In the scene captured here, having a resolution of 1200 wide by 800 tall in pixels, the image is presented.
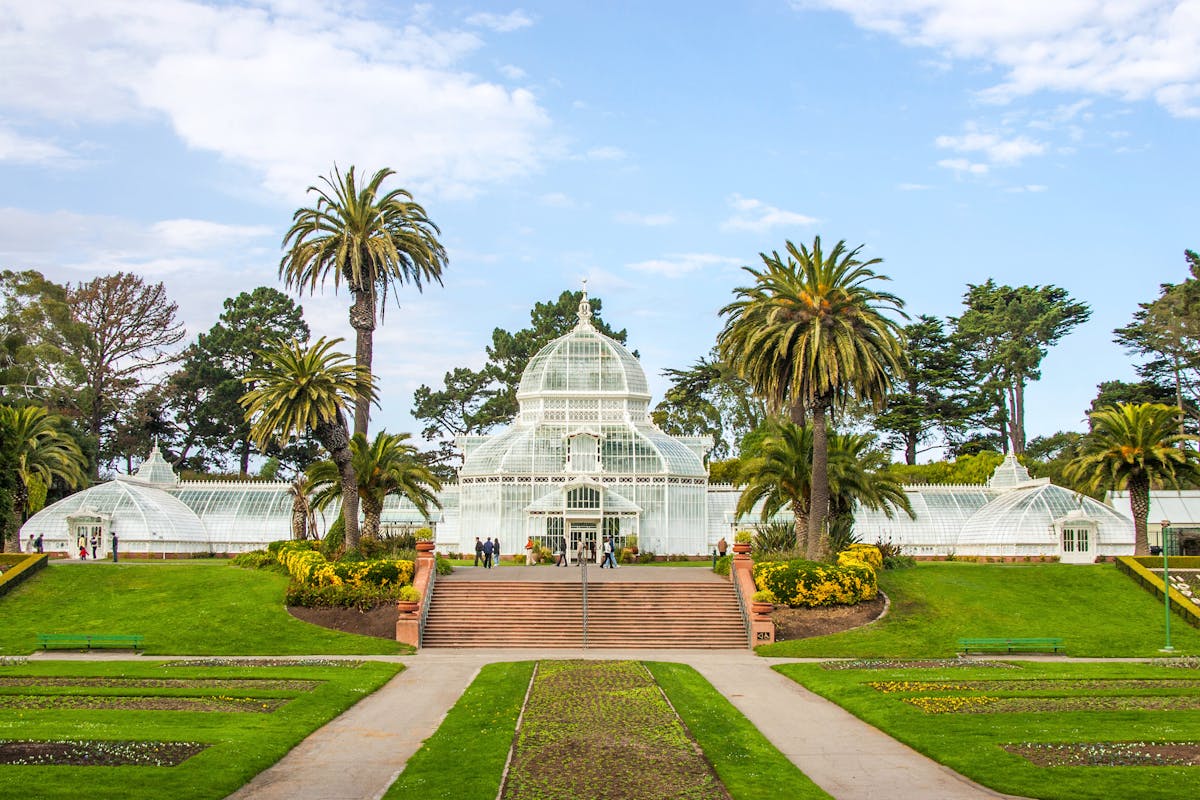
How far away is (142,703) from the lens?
2294cm

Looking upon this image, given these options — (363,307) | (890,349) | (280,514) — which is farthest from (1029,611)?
(280,514)

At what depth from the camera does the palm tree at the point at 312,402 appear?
39.2m

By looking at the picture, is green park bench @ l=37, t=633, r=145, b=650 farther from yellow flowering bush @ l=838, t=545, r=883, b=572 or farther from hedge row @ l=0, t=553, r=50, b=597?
yellow flowering bush @ l=838, t=545, r=883, b=572

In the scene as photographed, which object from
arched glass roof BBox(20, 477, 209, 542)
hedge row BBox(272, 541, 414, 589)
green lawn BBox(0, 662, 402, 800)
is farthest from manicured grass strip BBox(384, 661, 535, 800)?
arched glass roof BBox(20, 477, 209, 542)

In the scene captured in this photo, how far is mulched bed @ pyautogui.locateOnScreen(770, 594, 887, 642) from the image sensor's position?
3672 cm

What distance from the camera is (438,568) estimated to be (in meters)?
43.2

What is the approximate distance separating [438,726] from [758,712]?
263 inches

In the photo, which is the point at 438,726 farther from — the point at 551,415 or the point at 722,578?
the point at 551,415

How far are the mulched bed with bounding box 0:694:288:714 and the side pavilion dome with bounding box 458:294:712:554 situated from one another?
109 feet

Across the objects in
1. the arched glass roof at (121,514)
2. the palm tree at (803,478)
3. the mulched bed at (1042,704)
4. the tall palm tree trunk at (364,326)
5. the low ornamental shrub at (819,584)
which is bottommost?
the mulched bed at (1042,704)

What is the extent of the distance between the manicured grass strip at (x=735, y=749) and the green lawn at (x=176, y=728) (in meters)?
7.03

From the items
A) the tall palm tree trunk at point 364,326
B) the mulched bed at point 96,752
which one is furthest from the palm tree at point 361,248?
the mulched bed at point 96,752

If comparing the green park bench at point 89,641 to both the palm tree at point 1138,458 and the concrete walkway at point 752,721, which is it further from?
the palm tree at point 1138,458

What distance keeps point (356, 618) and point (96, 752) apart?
1986 cm
